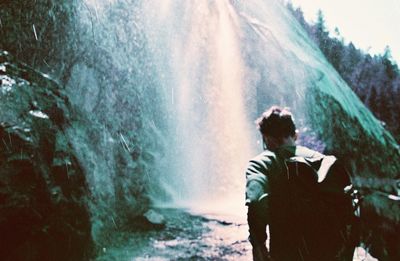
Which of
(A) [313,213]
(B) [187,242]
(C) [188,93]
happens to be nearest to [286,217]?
(A) [313,213]

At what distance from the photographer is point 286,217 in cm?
205

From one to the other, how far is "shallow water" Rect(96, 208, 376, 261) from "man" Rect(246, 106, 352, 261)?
3080 mm

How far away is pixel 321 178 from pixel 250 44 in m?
11.0

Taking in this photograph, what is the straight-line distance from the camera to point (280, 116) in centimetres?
240

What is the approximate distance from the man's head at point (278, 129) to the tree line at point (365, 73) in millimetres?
27111

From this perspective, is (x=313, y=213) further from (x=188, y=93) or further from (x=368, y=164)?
(x=368, y=164)

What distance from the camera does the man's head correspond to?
93.3 inches

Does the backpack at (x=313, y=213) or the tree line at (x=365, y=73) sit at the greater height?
the tree line at (x=365, y=73)

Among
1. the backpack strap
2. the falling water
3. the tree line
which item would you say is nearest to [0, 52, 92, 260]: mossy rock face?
the falling water

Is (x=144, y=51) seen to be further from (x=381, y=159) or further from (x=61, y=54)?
(x=381, y=159)

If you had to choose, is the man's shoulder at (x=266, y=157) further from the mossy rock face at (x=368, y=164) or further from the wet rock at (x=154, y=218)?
the mossy rock face at (x=368, y=164)

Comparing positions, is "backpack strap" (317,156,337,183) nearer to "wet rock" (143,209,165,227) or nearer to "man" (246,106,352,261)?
"man" (246,106,352,261)

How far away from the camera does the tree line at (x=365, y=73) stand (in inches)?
1153

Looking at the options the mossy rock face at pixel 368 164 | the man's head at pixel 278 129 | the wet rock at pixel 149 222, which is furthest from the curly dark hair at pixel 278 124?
the mossy rock face at pixel 368 164
